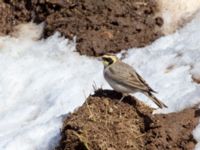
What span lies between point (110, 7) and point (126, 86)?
3.38 meters

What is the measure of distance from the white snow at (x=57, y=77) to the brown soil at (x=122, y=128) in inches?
28.8

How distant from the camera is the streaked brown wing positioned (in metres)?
9.55

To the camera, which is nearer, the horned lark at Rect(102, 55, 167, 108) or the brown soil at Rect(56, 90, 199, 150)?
the brown soil at Rect(56, 90, 199, 150)

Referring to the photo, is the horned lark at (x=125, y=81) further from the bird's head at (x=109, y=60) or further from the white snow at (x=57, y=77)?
the white snow at (x=57, y=77)

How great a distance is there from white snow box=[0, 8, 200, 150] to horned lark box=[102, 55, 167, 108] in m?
0.54

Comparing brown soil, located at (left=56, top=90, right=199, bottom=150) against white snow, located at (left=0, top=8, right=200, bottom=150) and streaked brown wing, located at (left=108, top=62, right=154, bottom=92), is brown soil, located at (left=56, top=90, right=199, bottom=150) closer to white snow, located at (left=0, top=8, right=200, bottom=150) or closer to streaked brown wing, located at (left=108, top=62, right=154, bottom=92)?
streaked brown wing, located at (left=108, top=62, right=154, bottom=92)

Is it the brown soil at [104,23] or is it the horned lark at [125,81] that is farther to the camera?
the brown soil at [104,23]

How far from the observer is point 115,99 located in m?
9.30

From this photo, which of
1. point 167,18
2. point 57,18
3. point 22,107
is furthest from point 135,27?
point 22,107

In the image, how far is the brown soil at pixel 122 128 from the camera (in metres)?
8.65

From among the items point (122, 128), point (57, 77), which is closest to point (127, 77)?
point (122, 128)

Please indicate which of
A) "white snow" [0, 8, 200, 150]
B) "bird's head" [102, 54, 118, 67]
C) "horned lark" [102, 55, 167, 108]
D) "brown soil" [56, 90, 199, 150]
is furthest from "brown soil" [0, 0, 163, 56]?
"brown soil" [56, 90, 199, 150]

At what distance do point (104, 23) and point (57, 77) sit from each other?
1.33 m

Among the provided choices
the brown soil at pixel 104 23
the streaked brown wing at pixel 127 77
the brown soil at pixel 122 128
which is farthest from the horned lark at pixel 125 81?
the brown soil at pixel 104 23
